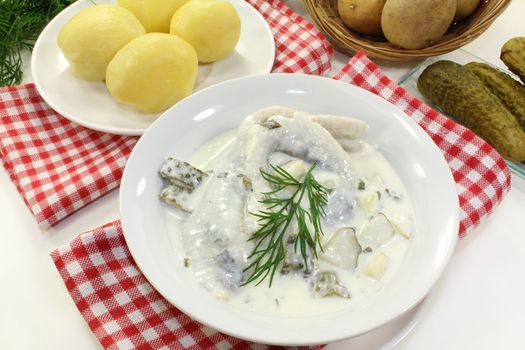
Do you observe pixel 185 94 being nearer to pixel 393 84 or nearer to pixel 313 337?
pixel 393 84

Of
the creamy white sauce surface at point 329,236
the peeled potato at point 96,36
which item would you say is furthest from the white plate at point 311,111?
the peeled potato at point 96,36

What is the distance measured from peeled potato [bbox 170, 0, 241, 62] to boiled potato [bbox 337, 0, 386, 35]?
11.8 inches

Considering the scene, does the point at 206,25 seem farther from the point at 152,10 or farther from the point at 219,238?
the point at 219,238

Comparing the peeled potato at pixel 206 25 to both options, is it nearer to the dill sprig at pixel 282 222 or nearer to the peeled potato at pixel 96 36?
the peeled potato at pixel 96 36

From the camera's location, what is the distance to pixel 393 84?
4.06ft

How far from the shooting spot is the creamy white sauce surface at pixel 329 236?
2.66ft

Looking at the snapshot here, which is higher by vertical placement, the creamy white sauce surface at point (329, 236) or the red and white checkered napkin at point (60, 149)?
the creamy white sauce surface at point (329, 236)

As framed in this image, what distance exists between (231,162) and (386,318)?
41cm

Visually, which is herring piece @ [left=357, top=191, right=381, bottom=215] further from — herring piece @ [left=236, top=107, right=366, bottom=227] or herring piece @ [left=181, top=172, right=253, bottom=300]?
herring piece @ [left=181, top=172, right=253, bottom=300]

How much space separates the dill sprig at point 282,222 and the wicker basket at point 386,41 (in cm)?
53

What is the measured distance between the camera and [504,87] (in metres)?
1.21

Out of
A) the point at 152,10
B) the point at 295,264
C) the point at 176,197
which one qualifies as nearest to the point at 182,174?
the point at 176,197

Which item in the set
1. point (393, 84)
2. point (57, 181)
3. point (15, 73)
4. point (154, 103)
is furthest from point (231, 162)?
point (15, 73)

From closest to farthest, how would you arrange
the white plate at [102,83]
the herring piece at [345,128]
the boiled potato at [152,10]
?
the herring piece at [345,128]
the white plate at [102,83]
the boiled potato at [152,10]
